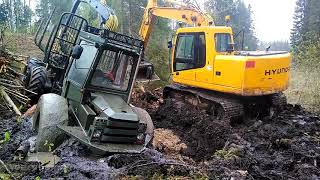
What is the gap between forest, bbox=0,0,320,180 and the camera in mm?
6051

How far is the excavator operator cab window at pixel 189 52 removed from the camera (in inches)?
448

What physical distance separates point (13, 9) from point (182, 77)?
1353 inches

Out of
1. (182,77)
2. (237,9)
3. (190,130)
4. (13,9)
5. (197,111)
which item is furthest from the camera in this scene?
(237,9)

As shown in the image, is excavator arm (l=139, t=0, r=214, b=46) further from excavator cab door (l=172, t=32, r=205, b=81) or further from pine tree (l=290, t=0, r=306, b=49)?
pine tree (l=290, t=0, r=306, b=49)

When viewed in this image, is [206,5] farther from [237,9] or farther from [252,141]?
[252,141]

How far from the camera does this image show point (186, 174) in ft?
17.7

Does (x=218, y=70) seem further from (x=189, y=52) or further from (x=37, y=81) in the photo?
(x=37, y=81)

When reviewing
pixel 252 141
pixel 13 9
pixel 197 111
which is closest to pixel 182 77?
pixel 197 111

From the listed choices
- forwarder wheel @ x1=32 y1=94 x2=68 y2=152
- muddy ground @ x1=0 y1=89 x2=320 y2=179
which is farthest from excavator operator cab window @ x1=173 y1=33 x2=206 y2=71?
forwarder wheel @ x1=32 y1=94 x2=68 y2=152

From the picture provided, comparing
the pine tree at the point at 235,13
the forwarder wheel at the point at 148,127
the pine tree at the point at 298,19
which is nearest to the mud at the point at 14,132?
the forwarder wheel at the point at 148,127

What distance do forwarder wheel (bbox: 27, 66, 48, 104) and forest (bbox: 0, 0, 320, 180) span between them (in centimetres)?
2

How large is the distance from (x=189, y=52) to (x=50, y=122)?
5848 millimetres

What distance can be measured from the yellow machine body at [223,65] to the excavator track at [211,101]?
23cm

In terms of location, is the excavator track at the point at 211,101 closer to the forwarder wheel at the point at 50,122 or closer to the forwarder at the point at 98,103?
the forwarder at the point at 98,103
